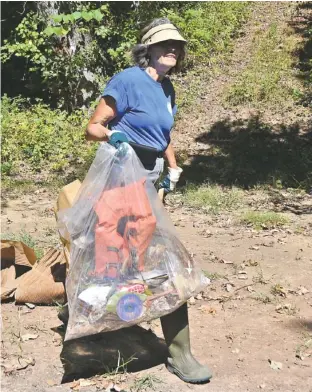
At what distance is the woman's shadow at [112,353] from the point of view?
12.3 feet

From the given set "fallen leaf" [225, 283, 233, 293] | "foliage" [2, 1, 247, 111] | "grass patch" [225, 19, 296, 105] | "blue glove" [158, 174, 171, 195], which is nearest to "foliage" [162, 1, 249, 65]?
"foliage" [2, 1, 247, 111]

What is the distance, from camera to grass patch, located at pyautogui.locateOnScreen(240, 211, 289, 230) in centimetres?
648

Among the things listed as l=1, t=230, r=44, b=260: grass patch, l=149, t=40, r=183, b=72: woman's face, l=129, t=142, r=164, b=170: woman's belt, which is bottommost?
l=1, t=230, r=44, b=260: grass patch

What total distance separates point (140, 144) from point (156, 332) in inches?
54.7

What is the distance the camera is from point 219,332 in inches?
169

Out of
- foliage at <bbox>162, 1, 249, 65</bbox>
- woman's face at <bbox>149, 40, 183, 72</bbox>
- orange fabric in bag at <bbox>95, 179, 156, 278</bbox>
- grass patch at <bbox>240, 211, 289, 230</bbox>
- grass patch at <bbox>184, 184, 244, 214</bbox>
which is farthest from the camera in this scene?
foliage at <bbox>162, 1, 249, 65</bbox>

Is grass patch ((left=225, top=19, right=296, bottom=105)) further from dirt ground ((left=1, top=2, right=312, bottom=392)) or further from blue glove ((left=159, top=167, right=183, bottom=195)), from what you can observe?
blue glove ((left=159, top=167, right=183, bottom=195))

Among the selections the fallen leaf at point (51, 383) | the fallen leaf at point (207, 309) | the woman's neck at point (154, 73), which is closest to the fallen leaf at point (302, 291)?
the fallen leaf at point (207, 309)

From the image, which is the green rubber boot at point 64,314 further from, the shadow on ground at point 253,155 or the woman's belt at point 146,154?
the shadow on ground at point 253,155

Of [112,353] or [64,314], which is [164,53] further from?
[64,314]

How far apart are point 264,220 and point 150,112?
131 inches

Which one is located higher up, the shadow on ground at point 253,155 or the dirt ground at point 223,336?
the shadow on ground at point 253,155

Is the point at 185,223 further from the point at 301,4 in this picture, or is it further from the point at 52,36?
the point at 301,4

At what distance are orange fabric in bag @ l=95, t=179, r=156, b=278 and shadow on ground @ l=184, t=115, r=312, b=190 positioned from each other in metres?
4.64
